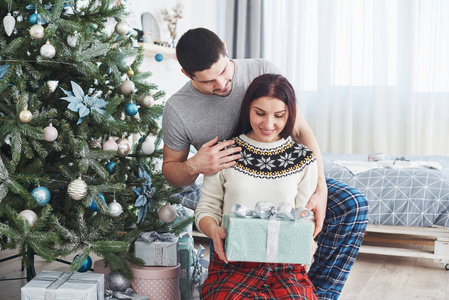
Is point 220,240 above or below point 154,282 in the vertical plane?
above

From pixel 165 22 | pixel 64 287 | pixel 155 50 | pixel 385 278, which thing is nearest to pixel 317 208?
pixel 64 287

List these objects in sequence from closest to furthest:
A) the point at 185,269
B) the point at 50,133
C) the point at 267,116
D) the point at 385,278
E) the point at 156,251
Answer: the point at 267,116, the point at 50,133, the point at 156,251, the point at 185,269, the point at 385,278

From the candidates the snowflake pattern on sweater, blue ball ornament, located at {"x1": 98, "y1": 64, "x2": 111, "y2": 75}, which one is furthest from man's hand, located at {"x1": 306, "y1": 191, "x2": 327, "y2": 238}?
blue ball ornament, located at {"x1": 98, "y1": 64, "x2": 111, "y2": 75}

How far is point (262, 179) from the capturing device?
5.32 feet

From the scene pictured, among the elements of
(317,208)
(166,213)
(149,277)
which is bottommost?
(149,277)

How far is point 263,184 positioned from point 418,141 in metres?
3.42

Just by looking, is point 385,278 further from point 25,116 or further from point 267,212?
point 25,116

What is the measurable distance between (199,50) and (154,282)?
0.88 metres

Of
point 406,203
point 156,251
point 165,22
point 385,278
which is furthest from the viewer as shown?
point 165,22

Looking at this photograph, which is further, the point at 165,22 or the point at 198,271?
the point at 165,22

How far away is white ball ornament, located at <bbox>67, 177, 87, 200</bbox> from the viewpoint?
1.75 m

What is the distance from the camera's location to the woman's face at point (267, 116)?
5.29 ft

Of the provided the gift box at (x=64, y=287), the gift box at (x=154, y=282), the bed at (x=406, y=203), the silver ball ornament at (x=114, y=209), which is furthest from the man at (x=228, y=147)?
the bed at (x=406, y=203)

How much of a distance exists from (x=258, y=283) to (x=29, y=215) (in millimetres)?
764
